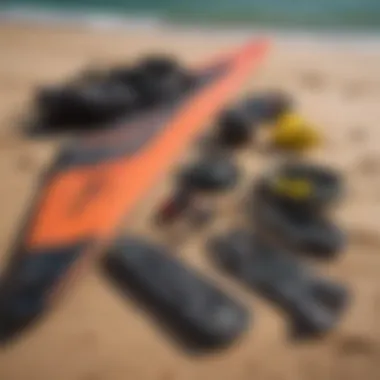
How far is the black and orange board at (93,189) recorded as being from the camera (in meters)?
0.56

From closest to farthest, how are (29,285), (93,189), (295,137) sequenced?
(29,285), (93,189), (295,137)

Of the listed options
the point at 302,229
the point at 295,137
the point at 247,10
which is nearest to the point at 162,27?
the point at 247,10

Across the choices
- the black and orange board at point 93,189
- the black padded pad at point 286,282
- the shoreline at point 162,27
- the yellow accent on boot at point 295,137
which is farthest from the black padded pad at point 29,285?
the shoreline at point 162,27

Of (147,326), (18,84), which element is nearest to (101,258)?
(147,326)

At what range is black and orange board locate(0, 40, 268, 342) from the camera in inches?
22.0

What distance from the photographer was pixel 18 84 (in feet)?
2.93

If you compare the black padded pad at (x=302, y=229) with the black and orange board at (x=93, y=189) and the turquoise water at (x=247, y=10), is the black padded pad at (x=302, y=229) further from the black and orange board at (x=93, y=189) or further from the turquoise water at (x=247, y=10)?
the turquoise water at (x=247, y=10)

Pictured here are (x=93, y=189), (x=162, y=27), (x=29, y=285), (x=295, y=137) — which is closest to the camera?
(x=29, y=285)

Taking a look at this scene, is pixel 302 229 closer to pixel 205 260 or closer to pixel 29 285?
pixel 205 260

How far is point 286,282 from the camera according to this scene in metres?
0.58

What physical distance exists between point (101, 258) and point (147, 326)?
8 centimetres

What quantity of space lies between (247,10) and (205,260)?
→ 2.11ft

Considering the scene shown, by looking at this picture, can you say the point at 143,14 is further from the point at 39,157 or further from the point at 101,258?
the point at 101,258

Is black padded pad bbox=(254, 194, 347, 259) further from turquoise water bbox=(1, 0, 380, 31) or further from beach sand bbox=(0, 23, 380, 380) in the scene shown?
turquoise water bbox=(1, 0, 380, 31)
